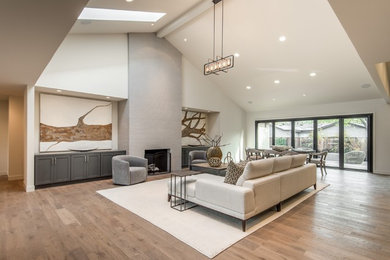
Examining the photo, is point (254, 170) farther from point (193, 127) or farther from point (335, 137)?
point (335, 137)

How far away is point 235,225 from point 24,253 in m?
2.66

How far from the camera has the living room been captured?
2.50 m

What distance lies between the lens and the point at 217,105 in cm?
961

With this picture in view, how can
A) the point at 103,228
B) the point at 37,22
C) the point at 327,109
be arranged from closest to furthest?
1. the point at 37,22
2. the point at 103,228
3. the point at 327,109

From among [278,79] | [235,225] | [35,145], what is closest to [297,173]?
[235,225]

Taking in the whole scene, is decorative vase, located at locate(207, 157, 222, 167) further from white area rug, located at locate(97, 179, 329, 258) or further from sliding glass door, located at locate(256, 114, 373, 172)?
sliding glass door, located at locate(256, 114, 373, 172)

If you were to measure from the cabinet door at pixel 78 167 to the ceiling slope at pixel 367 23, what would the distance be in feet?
20.3

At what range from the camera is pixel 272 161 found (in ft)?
12.5

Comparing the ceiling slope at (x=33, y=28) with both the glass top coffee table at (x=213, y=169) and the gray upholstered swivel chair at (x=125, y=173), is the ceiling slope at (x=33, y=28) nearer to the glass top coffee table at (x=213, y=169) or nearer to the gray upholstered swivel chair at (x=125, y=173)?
the gray upholstered swivel chair at (x=125, y=173)

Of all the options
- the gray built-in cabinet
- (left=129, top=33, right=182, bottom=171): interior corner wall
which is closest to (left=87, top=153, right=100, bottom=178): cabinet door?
the gray built-in cabinet

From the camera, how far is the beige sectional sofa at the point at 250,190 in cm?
302

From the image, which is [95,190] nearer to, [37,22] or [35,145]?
[35,145]

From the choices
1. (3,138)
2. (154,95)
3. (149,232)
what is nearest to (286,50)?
(154,95)

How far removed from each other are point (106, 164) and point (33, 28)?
4.81 meters
